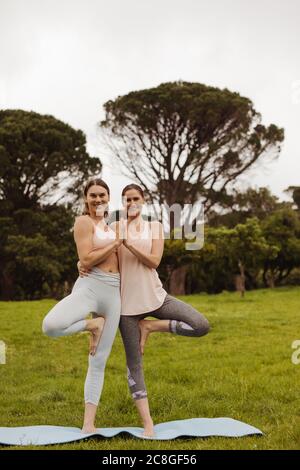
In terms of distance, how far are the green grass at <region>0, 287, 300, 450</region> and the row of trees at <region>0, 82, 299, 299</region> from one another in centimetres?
1461

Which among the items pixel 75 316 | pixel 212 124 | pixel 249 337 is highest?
pixel 212 124

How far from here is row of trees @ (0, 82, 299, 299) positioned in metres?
29.1

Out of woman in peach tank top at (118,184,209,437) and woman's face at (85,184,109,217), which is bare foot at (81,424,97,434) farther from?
woman's face at (85,184,109,217)

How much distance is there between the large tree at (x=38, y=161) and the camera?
29.5 m

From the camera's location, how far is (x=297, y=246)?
3300cm

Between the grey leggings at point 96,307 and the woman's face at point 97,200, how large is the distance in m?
0.52

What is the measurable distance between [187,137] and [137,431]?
26418 mm

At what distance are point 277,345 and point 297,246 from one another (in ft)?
73.0

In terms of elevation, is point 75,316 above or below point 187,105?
below

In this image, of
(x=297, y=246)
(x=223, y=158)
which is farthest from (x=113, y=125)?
(x=297, y=246)

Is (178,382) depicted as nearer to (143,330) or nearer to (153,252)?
(143,330)

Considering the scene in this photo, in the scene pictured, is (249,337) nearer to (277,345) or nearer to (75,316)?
(277,345)
